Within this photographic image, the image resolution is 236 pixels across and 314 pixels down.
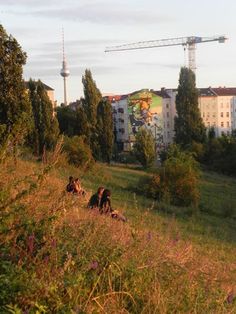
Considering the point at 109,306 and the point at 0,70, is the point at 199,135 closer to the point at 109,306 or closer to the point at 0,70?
the point at 0,70

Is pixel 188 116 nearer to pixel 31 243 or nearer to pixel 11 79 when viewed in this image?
pixel 11 79

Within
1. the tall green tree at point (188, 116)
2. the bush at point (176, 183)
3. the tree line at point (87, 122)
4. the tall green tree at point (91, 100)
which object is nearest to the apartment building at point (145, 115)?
the tree line at point (87, 122)

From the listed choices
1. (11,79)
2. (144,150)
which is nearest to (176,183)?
(11,79)

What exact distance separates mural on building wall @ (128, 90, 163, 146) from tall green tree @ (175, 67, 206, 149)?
40071mm

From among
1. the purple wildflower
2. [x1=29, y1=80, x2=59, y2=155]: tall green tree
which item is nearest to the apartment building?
[x1=29, y1=80, x2=59, y2=155]: tall green tree

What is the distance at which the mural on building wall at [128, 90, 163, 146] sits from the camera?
106 meters

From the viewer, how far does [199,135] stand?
63344mm

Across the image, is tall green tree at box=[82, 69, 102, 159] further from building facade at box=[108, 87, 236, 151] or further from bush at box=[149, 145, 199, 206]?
building facade at box=[108, 87, 236, 151]

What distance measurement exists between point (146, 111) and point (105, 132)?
55.4 m

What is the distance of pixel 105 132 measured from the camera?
168 feet

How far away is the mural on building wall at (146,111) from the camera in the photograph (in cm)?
10588

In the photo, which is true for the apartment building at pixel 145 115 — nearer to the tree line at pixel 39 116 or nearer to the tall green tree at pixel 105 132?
the tree line at pixel 39 116

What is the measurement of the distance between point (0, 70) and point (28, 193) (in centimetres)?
1609

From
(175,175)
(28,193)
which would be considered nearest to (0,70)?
(175,175)
